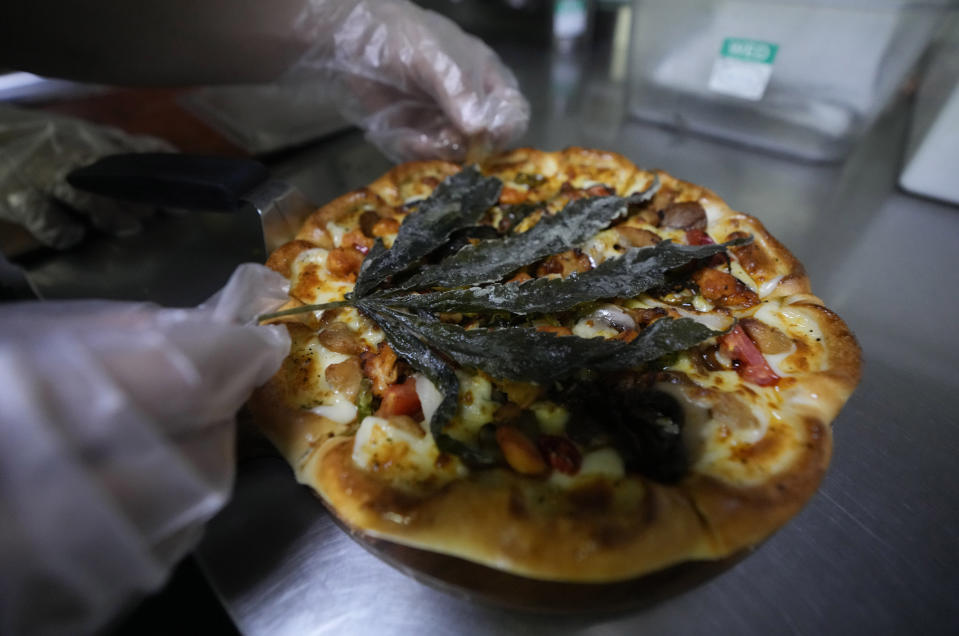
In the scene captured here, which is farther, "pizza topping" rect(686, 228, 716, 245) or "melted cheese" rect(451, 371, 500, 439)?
"pizza topping" rect(686, 228, 716, 245)

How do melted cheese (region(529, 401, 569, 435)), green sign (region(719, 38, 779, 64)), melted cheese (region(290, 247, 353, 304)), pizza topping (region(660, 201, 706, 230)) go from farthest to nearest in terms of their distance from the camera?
green sign (region(719, 38, 779, 64))
pizza topping (region(660, 201, 706, 230))
melted cheese (region(290, 247, 353, 304))
melted cheese (region(529, 401, 569, 435))

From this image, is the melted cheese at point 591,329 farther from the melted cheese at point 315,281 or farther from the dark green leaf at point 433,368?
the melted cheese at point 315,281

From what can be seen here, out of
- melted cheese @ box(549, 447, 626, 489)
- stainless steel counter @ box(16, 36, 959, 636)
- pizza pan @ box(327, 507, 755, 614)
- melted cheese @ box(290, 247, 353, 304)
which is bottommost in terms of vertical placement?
stainless steel counter @ box(16, 36, 959, 636)

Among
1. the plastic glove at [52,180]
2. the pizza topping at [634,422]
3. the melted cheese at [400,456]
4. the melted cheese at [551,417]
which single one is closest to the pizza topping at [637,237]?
the pizza topping at [634,422]

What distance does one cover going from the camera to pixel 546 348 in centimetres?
107

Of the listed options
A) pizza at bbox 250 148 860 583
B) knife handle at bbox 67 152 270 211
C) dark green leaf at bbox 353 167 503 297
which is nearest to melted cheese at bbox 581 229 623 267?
pizza at bbox 250 148 860 583

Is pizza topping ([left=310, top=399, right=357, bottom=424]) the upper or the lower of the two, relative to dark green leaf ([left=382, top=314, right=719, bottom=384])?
lower

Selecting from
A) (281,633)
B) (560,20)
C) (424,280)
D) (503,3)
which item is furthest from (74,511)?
(503,3)

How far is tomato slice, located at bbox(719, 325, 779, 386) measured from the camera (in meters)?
1.20

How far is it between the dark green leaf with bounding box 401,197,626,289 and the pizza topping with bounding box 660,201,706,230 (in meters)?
Result: 0.19

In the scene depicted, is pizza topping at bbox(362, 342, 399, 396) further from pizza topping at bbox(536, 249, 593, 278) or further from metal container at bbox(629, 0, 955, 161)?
metal container at bbox(629, 0, 955, 161)

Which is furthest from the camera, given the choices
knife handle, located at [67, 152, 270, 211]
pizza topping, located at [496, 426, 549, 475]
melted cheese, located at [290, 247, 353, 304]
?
knife handle, located at [67, 152, 270, 211]

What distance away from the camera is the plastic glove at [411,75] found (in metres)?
1.97

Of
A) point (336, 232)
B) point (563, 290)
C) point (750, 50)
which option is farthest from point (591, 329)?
point (750, 50)
